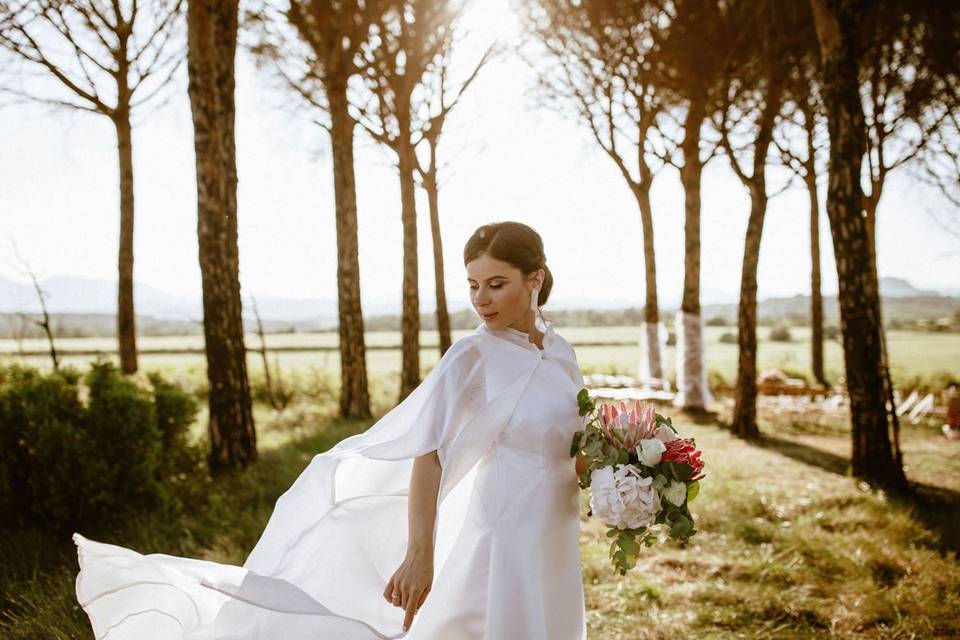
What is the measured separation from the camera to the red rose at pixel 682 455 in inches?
84.7

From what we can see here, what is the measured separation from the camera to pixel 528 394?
2.12 meters

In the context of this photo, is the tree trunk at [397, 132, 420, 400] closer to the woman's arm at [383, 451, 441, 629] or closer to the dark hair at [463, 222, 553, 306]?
the dark hair at [463, 222, 553, 306]

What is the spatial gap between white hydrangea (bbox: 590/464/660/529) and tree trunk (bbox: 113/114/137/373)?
12.1 metres

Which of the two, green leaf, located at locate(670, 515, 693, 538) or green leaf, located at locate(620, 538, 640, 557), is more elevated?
green leaf, located at locate(670, 515, 693, 538)

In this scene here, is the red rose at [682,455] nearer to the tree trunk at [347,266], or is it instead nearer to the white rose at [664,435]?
the white rose at [664,435]

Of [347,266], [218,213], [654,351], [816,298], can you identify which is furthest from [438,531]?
[816,298]

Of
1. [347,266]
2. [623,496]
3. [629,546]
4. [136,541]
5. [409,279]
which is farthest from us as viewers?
[409,279]

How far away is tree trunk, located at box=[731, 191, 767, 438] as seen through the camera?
9.62 meters

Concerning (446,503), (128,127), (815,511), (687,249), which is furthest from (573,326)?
(446,503)

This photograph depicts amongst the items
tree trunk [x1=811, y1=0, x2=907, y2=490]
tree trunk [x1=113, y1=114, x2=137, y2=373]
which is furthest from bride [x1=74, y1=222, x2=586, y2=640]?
tree trunk [x1=113, y1=114, x2=137, y2=373]

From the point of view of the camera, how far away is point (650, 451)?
2.07 m

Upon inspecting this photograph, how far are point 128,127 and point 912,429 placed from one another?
52.8 ft

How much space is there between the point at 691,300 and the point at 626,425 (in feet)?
35.8

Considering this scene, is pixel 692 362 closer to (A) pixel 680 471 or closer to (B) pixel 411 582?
(A) pixel 680 471
